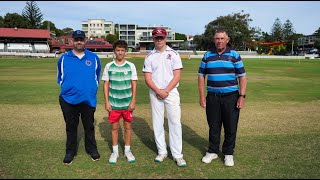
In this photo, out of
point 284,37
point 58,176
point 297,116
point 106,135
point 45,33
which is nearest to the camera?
point 58,176

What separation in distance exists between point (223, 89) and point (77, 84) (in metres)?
2.32

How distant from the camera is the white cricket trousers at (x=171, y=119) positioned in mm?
5270

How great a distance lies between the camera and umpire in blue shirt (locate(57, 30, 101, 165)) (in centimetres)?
522

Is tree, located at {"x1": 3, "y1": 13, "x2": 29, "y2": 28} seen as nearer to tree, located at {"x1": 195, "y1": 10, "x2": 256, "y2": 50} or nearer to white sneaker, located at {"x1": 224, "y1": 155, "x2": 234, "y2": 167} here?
tree, located at {"x1": 195, "y1": 10, "x2": 256, "y2": 50}

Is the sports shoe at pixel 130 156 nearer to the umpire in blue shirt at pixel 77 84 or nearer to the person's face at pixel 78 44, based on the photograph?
Result: the umpire in blue shirt at pixel 77 84

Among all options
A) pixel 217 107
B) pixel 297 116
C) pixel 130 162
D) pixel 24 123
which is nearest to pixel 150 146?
pixel 130 162

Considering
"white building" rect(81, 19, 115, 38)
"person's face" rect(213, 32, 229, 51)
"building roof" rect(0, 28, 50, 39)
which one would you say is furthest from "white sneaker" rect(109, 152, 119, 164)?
"white building" rect(81, 19, 115, 38)

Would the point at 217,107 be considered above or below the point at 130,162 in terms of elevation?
above

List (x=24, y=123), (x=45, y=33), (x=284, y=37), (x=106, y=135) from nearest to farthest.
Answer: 1. (x=106, y=135)
2. (x=24, y=123)
3. (x=45, y=33)
4. (x=284, y=37)

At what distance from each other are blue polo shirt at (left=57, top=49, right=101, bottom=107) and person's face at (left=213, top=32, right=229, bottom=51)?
2.00 metres

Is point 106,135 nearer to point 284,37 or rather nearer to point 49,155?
point 49,155

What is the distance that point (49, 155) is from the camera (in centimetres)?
558

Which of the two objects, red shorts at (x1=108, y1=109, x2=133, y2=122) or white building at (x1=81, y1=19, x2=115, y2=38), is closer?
red shorts at (x1=108, y1=109, x2=133, y2=122)

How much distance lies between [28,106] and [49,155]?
5.38 metres
